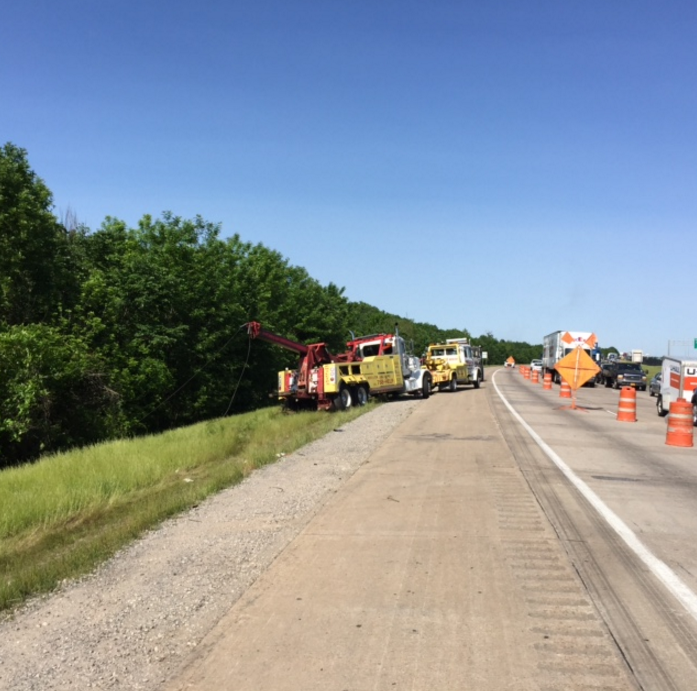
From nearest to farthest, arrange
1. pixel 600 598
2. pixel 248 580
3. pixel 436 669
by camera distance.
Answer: pixel 436 669
pixel 600 598
pixel 248 580

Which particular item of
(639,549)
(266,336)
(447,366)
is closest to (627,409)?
(266,336)

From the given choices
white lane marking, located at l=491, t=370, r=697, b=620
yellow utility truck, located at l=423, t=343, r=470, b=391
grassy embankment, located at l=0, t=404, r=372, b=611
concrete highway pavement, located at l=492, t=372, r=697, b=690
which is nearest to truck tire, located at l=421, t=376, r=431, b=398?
yellow utility truck, located at l=423, t=343, r=470, b=391

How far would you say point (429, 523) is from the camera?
7.82 metres

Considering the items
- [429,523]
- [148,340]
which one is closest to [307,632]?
[429,523]

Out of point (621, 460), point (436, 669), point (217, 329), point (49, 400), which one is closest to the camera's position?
point (436, 669)

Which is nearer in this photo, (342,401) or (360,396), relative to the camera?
(342,401)

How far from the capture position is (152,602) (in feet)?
17.8

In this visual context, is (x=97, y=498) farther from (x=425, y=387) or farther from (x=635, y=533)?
(x=425, y=387)

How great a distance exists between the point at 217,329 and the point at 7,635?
1146 inches

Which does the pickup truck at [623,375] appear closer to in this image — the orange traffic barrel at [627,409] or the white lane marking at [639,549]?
the orange traffic barrel at [627,409]

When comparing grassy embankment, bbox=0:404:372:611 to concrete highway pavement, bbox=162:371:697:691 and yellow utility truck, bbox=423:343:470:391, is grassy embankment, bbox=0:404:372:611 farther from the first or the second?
yellow utility truck, bbox=423:343:470:391

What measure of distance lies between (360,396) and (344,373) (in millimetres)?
1502

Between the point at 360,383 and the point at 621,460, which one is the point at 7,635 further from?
the point at 360,383

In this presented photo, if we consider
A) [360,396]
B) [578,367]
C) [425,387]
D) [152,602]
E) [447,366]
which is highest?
[578,367]
